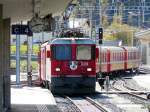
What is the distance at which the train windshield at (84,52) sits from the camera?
28.4 meters

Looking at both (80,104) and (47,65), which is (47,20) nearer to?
(80,104)

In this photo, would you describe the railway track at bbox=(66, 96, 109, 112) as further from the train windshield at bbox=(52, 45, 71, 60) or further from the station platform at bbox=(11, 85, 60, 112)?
the train windshield at bbox=(52, 45, 71, 60)

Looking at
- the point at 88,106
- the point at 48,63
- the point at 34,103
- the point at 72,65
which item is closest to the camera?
the point at 34,103

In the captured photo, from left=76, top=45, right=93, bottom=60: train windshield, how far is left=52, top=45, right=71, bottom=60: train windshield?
1.36 ft

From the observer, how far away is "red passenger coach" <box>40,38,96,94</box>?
92.6ft

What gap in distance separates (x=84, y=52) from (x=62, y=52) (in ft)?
3.32

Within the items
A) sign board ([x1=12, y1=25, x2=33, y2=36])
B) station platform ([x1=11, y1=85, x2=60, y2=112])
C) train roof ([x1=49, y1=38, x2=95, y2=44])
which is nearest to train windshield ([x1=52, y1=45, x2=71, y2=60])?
train roof ([x1=49, y1=38, x2=95, y2=44])

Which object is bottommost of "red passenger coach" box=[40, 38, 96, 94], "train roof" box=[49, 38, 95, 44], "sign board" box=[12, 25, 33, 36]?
"red passenger coach" box=[40, 38, 96, 94]

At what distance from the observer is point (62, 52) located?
93.7ft

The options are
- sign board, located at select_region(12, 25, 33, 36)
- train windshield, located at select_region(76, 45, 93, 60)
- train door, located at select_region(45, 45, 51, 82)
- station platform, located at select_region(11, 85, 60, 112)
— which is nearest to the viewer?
station platform, located at select_region(11, 85, 60, 112)

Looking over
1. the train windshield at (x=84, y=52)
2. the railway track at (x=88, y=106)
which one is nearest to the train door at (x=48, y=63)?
the train windshield at (x=84, y=52)

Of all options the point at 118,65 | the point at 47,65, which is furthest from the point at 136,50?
the point at 47,65

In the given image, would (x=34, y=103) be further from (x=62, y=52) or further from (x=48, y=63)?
(x=48, y=63)

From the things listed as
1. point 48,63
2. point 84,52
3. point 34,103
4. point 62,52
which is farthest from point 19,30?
point 34,103
